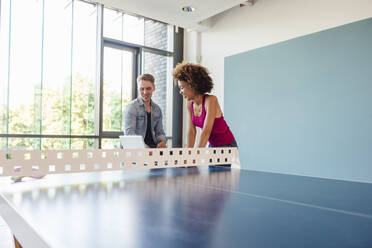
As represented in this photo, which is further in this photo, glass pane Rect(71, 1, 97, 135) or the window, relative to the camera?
glass pane Rect(71, 1, 97, 135)

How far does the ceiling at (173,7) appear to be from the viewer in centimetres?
291

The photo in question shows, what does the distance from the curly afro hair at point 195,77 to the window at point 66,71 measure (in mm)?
2093

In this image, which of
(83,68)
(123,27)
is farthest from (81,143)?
(123,27)

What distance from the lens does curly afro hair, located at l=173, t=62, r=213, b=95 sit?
2.00 meters

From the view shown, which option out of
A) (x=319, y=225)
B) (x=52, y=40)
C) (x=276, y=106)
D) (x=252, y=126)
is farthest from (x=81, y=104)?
(x=319, y=225)

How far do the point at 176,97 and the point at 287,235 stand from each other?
4224 mm

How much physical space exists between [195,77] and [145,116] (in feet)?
2.83

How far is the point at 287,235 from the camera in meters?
0.43

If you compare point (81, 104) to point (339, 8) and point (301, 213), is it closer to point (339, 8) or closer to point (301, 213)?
point (339, 8)

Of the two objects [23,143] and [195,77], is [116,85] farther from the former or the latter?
[195,77]

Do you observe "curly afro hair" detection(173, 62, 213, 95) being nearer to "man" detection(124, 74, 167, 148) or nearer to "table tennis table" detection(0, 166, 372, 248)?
"man" detection(124, 74, 167, 148)

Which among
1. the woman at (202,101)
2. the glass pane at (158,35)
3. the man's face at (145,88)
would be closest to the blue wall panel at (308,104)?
the glass pane at (158,35)

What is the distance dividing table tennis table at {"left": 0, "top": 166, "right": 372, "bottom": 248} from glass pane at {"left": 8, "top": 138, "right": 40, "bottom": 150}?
2745 millimetres

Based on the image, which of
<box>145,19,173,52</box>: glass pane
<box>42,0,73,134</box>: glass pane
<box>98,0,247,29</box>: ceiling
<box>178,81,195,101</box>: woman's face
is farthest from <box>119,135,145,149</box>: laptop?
<box>145,19,173,52</box>: glass pane
